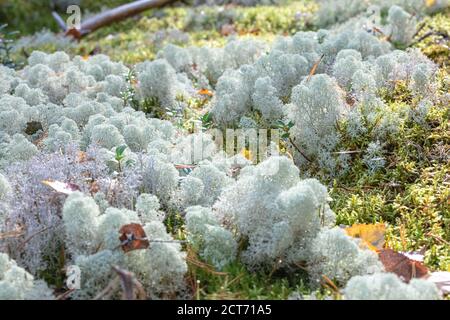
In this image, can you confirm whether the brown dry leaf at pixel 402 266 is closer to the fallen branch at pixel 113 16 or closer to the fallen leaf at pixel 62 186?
the fallen leaf at pixel 62 186

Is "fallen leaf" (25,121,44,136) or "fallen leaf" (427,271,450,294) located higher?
"fallen leaf" (25,121,44,136)

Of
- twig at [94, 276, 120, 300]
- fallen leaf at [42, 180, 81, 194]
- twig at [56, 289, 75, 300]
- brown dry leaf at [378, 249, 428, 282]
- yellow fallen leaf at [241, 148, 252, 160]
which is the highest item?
fallen leaf at [42, 180, 81, 194]

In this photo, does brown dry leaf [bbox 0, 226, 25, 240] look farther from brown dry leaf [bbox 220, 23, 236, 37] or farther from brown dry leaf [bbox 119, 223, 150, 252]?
brown dry leaf [bbox 220, 23, 236, 37]

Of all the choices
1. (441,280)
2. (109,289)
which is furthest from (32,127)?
(441,280)

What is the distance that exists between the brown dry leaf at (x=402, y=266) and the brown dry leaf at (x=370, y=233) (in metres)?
0.16

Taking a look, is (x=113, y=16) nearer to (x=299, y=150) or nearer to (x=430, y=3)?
(x=430, y=3)

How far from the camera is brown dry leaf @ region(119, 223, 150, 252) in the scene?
2201 millimetres

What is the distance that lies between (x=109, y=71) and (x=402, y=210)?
8.39 feet

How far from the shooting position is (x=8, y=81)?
4.10 meters

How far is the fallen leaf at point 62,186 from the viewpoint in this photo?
8.31 feet


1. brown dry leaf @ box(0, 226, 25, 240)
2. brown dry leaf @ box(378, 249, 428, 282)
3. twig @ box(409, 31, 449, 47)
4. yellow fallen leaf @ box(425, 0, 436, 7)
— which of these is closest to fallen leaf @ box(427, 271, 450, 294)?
brown dry leaf @ box(378, 249, 428, 282)

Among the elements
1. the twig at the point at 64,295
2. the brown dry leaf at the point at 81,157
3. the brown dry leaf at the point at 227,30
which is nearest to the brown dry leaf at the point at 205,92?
the brown dry leaf at the point at 81,157

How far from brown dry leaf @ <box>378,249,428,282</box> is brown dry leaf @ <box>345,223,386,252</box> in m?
0.16
